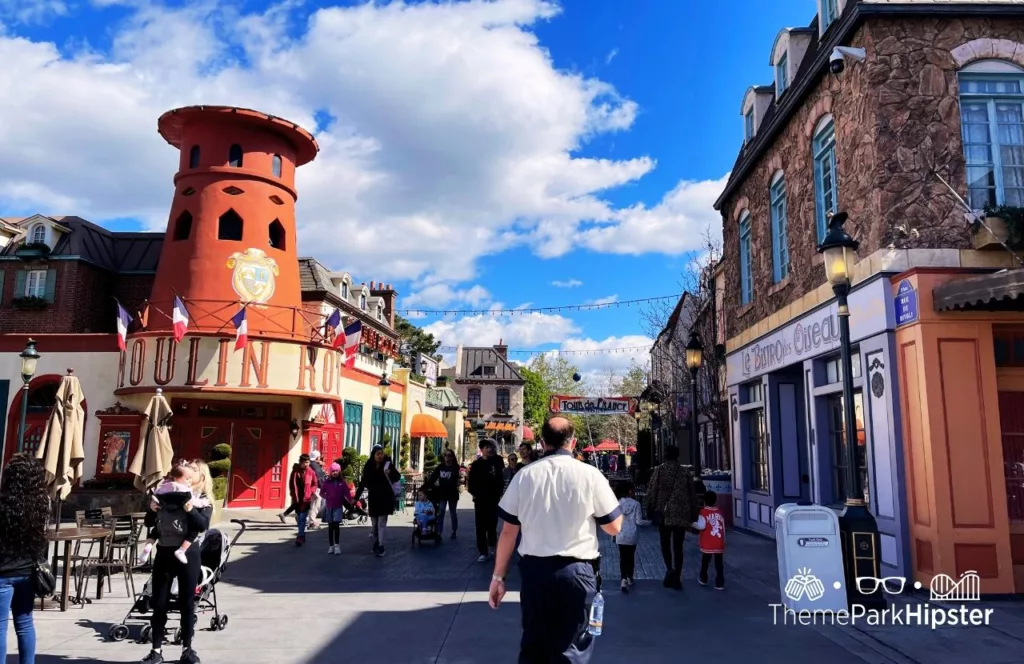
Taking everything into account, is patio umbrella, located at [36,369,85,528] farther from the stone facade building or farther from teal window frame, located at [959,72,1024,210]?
teal window frame, located at [959,72,1024,210]

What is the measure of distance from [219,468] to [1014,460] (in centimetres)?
1652

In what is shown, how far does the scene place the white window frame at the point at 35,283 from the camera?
22219 mm

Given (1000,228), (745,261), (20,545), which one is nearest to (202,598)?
(20,545)

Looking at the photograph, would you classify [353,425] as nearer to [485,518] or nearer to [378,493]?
[378,493]

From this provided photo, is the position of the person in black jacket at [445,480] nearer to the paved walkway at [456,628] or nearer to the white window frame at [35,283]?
the paved walkway at [456,628]

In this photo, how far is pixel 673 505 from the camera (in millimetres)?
8945

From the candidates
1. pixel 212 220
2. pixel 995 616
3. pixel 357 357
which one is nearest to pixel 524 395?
pixel 357 357

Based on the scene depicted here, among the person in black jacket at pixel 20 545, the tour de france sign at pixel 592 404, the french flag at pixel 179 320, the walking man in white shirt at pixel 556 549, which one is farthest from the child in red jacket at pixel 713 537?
the tour de france sign at pixel 592 404

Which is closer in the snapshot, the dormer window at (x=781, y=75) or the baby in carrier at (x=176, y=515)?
the baby in carrier at (x=176, y=515)

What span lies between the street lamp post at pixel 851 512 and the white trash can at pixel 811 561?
0.64 ft

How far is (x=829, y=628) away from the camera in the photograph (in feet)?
22.2

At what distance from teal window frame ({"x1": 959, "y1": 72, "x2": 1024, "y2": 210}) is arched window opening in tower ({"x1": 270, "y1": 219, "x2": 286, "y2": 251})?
695 inches

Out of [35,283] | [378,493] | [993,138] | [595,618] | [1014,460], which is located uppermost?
[35,283]

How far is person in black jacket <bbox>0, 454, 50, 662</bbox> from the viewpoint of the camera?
460 cm
